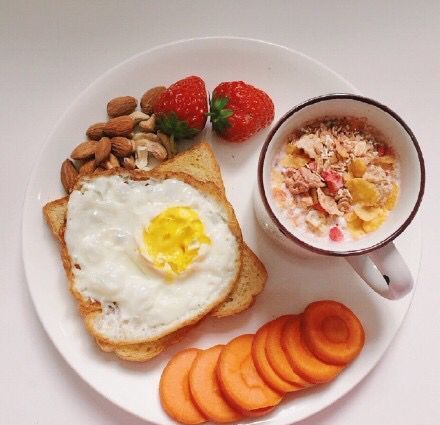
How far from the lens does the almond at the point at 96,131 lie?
2395mm

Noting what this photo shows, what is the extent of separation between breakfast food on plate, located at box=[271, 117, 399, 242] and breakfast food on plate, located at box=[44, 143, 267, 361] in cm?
27

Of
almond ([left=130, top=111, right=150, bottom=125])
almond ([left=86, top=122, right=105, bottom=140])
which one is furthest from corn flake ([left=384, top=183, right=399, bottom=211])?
almond ([left=86, top=122, right=105, bottom=140])

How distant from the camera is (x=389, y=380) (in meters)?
2.50

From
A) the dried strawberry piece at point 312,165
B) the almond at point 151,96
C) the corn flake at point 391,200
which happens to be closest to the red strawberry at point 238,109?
the almond at point 151,96

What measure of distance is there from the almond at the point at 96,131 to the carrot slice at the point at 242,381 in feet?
2.70

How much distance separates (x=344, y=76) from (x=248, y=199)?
1.90ft

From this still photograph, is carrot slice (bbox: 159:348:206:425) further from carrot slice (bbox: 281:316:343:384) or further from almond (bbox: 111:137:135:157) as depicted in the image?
almond (bbox: 111:137:135:157)

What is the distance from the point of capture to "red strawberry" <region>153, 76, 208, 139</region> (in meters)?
2.33

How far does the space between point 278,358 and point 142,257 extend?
0.55 meters

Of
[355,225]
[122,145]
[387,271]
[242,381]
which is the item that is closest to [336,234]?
[355,225]

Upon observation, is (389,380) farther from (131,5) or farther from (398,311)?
(131,5)

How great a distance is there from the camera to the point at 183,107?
2330mm

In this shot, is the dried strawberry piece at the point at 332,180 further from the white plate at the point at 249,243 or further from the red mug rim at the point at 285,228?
the white plate at the point at 249,243

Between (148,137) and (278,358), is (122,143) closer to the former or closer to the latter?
(148,137)
